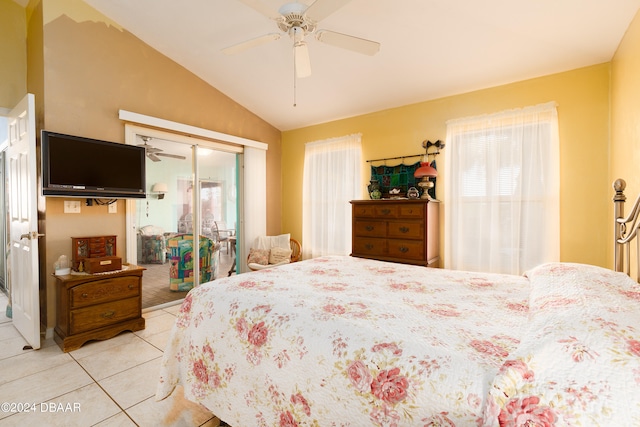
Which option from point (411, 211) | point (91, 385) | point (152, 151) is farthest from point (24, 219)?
point (411, 211)

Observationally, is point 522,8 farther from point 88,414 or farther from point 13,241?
point 13,241

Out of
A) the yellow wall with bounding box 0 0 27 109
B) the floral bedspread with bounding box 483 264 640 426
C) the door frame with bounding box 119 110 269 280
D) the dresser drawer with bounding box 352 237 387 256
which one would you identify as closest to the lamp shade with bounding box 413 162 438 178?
the dresser drawer with bounding box 352 237 387 256

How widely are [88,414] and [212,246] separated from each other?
8.55ft

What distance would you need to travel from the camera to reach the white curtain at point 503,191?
3002mm

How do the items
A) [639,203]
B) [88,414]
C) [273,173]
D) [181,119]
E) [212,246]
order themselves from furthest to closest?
[273,173] → [212,246] → [181,119] → [88,414] → [639,203]

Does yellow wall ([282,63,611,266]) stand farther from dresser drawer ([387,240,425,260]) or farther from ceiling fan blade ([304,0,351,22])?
ceiling fan blade ([304,0,351,22])

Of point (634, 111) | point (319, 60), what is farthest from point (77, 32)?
point (634, 111)

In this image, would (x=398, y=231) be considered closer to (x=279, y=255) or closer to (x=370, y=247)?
(x=370, y=247)

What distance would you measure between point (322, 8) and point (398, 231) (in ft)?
7.64

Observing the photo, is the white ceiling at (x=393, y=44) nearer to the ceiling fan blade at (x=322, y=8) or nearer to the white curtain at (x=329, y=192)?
the ceiling fan blade at (x=322, y=8)

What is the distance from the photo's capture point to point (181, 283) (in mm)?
4043

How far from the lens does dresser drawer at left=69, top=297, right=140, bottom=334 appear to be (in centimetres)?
265

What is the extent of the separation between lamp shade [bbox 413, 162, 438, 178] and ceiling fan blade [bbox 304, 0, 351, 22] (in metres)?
2.07

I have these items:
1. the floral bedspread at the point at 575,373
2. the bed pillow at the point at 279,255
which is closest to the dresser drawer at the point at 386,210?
the bed pillow at the point at 279,255
